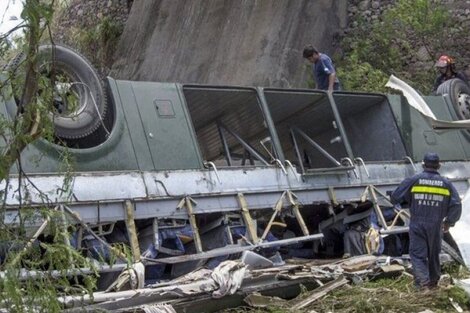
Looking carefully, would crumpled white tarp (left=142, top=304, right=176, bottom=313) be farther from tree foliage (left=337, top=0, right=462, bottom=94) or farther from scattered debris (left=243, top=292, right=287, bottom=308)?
tree foliage (left=337, top=0, right=462, bottom=94)

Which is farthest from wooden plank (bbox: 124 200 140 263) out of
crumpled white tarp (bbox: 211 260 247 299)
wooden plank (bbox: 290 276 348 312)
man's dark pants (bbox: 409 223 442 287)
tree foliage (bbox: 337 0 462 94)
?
tree foliage (bbox: 337 0 462 94)

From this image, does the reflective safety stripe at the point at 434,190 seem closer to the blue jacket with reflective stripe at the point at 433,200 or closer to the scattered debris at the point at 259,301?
the blue jacket with reflective stripe at the point at 433,200

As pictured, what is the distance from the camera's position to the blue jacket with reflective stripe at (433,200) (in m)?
7.64

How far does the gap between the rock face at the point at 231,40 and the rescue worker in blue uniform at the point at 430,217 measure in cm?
718

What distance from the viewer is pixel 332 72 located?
34.1 ft

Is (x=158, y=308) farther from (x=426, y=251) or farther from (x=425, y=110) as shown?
(x=425, y=110)

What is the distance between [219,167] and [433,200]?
2.09 metres

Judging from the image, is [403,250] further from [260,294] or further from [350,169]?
[260,294]

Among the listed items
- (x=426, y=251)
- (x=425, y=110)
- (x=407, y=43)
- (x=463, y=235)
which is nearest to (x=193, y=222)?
(x=426, y=251)

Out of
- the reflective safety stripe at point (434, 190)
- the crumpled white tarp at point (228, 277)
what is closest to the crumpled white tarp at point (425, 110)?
the reflective safety stripe at point (434, 190)

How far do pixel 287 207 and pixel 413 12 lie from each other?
7.35m

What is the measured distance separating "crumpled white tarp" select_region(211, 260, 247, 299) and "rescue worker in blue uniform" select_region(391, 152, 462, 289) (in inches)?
70.0

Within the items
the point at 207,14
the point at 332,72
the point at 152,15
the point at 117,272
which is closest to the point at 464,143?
the point at 332,72

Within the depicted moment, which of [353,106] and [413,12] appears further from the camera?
[413,12]
